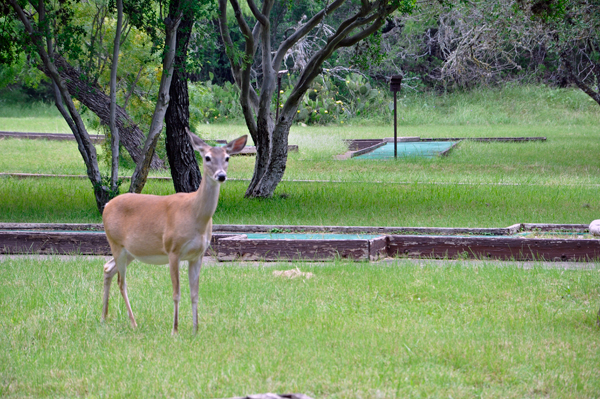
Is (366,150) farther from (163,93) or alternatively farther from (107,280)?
(107,280)

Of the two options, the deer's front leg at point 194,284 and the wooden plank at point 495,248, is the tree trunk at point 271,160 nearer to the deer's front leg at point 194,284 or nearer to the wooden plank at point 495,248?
the wooden plank at point 495,248

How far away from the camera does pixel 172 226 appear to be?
5.91 m

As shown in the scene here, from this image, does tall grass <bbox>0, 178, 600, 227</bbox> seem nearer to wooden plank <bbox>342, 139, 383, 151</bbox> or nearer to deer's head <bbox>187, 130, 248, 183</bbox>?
deer's head <bbox>187, 130, 248, 183</bbox>

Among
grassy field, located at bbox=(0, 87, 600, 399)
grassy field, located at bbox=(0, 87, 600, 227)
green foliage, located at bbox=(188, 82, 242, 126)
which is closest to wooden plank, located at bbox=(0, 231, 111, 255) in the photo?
grassy field, located at bbox=(0, 87, 600, 399)

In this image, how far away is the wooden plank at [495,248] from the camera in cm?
897

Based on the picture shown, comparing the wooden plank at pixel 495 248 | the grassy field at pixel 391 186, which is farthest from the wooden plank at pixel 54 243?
the wooden plank at pixel 495 248

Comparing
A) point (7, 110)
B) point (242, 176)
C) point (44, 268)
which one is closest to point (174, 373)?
point (44, 268)

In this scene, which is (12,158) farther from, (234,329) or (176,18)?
(234,329)

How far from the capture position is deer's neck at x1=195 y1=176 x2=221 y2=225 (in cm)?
571

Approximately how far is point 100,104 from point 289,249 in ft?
32.5

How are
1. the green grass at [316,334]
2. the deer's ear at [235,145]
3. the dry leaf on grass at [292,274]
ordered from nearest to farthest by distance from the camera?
the green grass at [316,334] < the deer's ear at [235,145] < the dry leaf on grass at [292,274]

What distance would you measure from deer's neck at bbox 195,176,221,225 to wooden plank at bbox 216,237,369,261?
10.8ft

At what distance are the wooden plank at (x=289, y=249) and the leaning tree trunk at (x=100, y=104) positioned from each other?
23.1 ft

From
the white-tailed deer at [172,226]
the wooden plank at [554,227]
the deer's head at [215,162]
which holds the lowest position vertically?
the wooden plank at [554,227]
